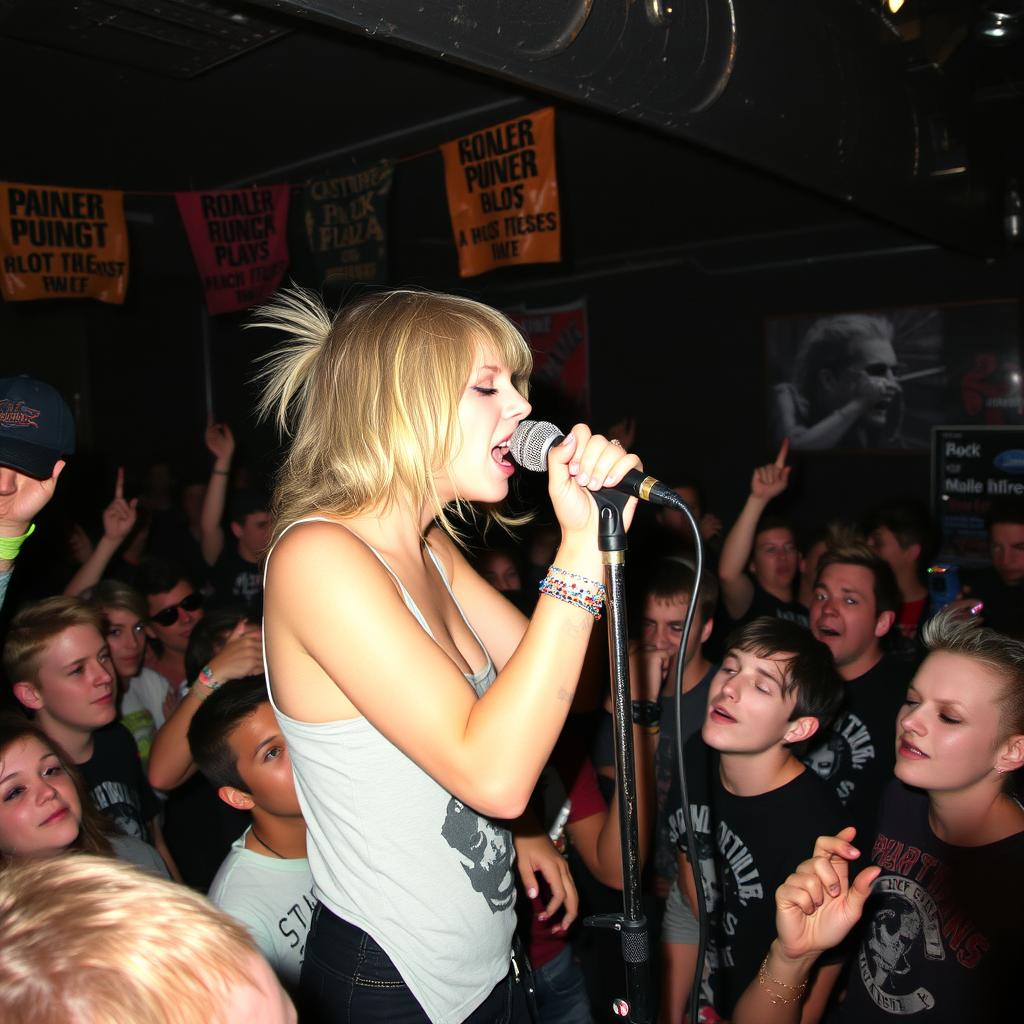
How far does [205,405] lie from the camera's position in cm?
947

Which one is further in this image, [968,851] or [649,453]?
[649,453]

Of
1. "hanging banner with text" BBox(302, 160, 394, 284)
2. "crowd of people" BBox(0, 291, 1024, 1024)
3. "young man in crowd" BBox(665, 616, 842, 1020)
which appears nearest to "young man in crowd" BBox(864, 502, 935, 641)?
"crowd of people" BBox(0, 291, 1024, 1024)

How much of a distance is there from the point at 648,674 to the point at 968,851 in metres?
0.95

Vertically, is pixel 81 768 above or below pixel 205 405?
below

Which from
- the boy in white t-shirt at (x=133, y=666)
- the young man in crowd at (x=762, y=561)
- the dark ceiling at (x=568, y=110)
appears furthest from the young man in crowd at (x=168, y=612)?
the young man in crowd at (x=762, y=561)

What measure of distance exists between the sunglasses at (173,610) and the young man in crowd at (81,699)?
→ 1.00 metres

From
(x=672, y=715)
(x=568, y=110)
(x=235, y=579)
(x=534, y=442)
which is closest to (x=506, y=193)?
(x=568, y=110)

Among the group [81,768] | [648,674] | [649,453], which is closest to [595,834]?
[648,674]

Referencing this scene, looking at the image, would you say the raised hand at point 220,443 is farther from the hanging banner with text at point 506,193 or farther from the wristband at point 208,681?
the wristband at point 208,681

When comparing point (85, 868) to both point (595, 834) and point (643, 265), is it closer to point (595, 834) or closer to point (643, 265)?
point (595, 834)

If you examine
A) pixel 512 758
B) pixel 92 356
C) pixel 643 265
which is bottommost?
pixel 512 758

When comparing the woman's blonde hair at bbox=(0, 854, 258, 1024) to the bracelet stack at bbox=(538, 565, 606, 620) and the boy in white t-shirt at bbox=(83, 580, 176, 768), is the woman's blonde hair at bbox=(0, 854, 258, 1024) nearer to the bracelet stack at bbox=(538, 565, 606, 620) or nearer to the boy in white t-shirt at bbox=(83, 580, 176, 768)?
the bracelet stack at bbox=(538, 565, 606, 620)

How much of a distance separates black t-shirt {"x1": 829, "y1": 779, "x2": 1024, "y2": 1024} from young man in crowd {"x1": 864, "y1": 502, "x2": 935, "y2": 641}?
256cm

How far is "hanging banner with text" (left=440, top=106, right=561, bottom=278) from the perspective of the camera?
4.13 metres
